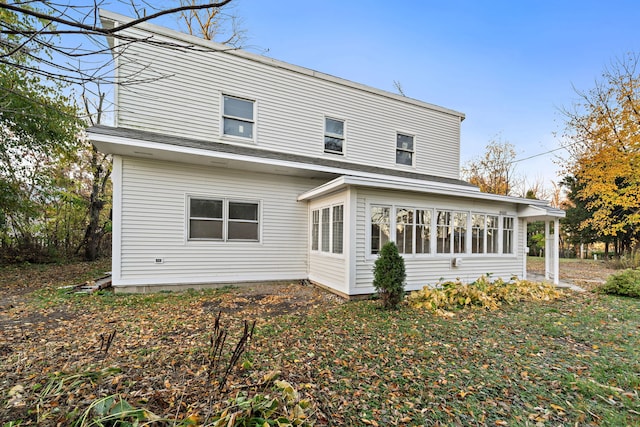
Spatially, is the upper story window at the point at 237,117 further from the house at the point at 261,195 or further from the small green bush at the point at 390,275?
the small green bush at the point at 390,275

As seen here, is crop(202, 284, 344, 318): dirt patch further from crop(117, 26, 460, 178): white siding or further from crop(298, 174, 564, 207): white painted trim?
crop(117, 26, 460, 178): white siding

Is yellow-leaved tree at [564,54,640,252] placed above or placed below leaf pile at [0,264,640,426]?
above

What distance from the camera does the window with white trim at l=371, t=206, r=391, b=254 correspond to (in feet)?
22.2

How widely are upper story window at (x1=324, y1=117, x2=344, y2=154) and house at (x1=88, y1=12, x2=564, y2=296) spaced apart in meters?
0.04

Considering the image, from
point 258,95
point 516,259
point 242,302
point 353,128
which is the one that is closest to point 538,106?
point 516,259

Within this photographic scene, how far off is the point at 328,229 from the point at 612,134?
13.9 metres

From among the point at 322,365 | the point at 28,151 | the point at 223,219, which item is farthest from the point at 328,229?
the point at 28,151

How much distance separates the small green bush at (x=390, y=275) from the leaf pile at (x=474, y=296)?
65 cm

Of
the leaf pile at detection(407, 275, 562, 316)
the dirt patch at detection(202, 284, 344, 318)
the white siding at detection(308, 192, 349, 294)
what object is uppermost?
the white siding at detection(308, 192, 349, 294)

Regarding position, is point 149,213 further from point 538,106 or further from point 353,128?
point 538,106

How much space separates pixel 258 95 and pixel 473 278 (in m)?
8.32

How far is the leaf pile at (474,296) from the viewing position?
5871mm

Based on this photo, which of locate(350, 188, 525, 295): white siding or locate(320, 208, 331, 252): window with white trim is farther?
locate(320, 208, 331, 252): window with white trim

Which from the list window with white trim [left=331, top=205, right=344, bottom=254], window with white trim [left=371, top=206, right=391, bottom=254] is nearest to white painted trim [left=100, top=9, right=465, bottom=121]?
window with white trim [left=331, top=205, right=344, bottom=254]
